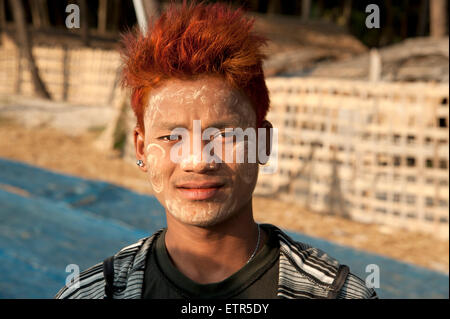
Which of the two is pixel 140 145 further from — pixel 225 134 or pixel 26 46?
pixel 26 46

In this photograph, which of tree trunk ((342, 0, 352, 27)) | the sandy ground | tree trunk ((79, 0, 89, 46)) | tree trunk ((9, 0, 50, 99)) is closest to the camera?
the sandy ground

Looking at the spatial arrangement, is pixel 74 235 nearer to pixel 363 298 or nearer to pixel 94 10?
pixel 363 298

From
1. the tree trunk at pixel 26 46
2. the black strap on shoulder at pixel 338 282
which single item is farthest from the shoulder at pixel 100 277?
the tree trunk at pixel 26 46

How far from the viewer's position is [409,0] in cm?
2025

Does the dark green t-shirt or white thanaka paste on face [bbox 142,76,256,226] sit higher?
white thanaka paste on face [bbox 142,76,256,226]

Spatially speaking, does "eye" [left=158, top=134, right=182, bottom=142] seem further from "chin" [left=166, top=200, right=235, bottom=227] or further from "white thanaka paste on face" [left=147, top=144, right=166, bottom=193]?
"chin" [left=166, top=200, right=235, bottom=227]

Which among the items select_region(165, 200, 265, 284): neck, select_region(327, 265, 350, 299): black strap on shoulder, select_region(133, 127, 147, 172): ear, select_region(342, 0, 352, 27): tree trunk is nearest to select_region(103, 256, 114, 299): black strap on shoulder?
select_region(165, 200, 265, 284): neck

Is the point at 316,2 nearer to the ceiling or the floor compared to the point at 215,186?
nearer to the ceiling

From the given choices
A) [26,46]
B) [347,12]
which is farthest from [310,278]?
[347,12]

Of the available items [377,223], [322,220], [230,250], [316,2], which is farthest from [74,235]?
[316,2]

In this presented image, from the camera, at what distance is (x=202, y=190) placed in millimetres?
1512

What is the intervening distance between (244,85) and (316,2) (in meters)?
21.0

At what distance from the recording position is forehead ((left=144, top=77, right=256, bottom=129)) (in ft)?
5.04

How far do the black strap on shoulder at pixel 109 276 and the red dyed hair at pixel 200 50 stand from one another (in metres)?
0.51
